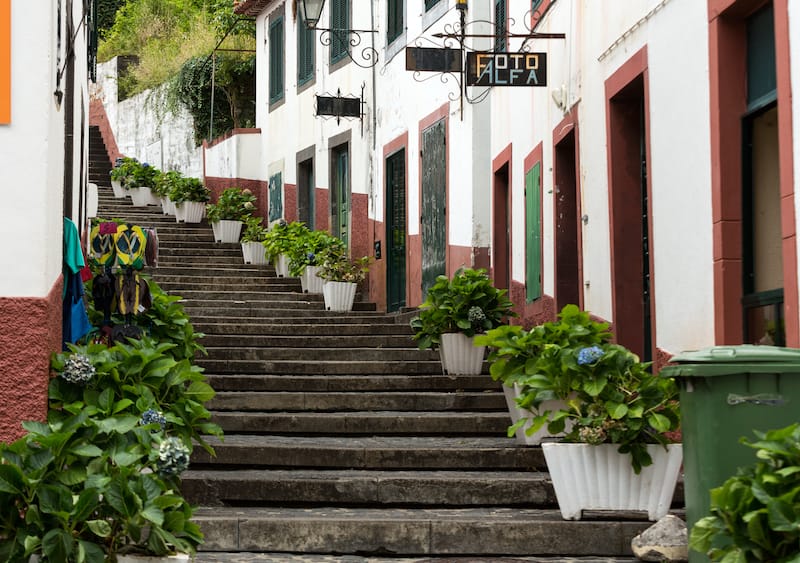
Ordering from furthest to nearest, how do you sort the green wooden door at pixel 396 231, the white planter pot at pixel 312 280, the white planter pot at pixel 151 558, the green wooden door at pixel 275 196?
the green wooden door at pixel 275 196, the white planter pot at pixel 312 280, the green wooden door at pixel 396 231, the white planter pot at pixel 151 558

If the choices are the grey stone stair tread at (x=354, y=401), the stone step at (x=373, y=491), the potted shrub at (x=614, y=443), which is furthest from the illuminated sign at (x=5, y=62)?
the grey stone stair tread at (x=354, y=401)

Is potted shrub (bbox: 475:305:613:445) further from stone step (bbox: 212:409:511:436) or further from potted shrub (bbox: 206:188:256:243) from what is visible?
potted shrub (bbox: 206:188:256:243)

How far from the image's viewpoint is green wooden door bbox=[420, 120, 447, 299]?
47.7 ft

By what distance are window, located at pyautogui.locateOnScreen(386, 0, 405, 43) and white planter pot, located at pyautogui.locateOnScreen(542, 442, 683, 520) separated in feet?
33.0

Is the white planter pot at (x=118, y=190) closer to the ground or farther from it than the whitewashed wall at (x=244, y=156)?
closer to the ground

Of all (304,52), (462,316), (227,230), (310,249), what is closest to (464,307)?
(462,316)

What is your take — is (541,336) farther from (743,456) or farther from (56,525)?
(56,525)

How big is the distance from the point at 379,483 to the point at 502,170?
622 centimetres

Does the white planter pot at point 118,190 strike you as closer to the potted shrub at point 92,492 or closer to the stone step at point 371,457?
the stone step at point 371,457

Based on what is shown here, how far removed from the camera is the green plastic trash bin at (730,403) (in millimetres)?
5230

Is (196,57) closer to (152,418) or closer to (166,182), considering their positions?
(166,182)

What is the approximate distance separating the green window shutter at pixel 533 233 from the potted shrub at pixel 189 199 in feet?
34.0

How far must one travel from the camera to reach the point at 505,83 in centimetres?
1048

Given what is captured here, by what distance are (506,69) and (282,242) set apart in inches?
303
